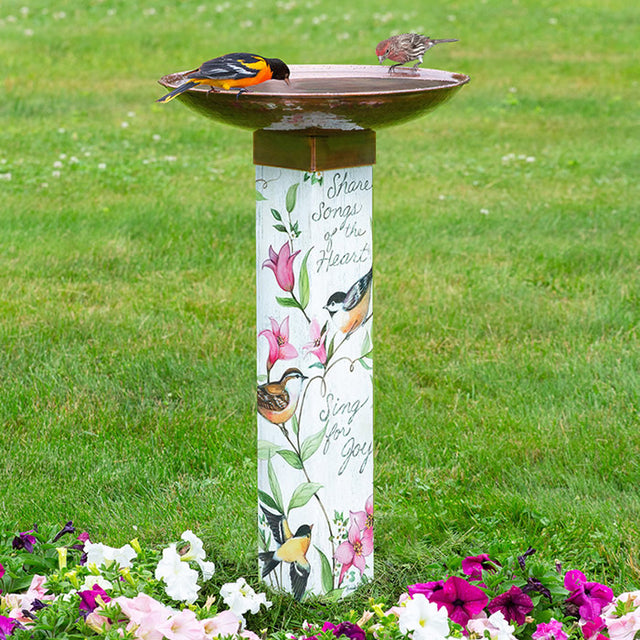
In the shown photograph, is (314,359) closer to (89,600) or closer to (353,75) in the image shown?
(89,600)

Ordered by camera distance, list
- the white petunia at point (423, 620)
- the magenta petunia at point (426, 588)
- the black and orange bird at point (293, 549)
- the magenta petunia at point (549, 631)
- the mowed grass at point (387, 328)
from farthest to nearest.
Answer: the mowed grass at point (387, 328)
the black and orange bird at point (293, 549)
the magenta petunia at point (426, 588)
the magenta petunia at point (549, 631)
the white petunia at point (423, 620)

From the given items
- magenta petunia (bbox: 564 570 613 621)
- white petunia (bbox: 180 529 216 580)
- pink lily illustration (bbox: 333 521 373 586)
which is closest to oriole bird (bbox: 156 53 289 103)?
white petunia (bbox: 180 529 216 580)

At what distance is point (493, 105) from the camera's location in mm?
9688

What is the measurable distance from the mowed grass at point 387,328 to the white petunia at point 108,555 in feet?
1.25

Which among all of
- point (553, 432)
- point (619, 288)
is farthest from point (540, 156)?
point (553, 432)

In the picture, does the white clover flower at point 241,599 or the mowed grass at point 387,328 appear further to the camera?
the mowed grass at point 387,328

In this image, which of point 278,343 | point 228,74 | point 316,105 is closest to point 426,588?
point 278,343

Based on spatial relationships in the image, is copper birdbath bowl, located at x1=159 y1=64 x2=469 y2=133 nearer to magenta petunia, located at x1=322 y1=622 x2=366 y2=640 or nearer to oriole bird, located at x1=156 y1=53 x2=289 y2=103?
oriole bird, located at x1=156 y1=53 x2=289 y2=103

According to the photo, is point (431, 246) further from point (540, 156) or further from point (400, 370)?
point (540, 156)

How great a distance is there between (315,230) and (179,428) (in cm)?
153

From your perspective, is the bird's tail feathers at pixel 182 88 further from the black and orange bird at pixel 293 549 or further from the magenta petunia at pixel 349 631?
the magenta petunia at pixel 349 631

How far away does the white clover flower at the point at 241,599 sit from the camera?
228 cm

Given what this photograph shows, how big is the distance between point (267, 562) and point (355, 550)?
0.81ft

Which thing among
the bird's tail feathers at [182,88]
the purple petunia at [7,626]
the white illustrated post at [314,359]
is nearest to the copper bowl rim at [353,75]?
the bird's tail feathers at [182,88]
